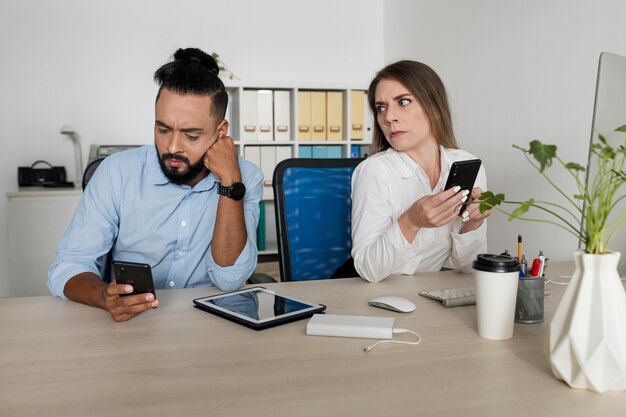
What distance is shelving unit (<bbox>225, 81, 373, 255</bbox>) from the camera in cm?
386

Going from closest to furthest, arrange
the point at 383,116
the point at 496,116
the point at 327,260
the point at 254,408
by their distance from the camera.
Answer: the point at 254,408 < the point at 383,116 < the point at 327,260 < the point at 496,116

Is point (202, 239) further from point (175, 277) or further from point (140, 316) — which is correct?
point (140, 316)

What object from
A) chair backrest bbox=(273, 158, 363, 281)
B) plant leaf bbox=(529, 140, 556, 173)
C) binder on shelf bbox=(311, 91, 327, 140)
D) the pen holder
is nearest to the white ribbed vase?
plant leaf bbox=(529, 140, 556, 173)

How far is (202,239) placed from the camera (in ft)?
5.42

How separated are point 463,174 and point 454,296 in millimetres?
305

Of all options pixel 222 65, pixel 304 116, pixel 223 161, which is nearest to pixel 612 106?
pixel 223 161

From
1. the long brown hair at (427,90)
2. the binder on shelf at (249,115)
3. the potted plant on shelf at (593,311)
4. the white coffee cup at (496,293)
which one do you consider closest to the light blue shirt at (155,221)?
the long brown hair at (427,90)

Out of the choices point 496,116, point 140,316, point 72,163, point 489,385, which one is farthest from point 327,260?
point 72,163

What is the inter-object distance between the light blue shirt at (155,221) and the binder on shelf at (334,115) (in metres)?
2.38

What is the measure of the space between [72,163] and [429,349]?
11.3ft

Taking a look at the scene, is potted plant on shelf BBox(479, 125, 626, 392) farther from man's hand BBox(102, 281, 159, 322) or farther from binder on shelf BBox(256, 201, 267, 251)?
binder on shelf BBox(256, 201, 267, 251)

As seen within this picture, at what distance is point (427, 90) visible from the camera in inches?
69.1

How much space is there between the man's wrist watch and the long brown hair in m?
0.54

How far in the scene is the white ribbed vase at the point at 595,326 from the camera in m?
0.75
